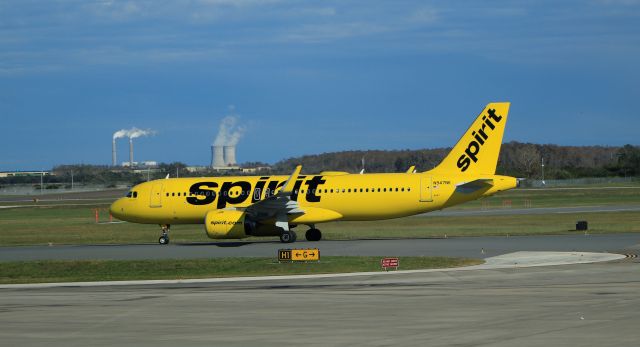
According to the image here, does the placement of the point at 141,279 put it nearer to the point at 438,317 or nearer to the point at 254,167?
the point at 438,317

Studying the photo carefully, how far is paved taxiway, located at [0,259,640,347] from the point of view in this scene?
18438mm

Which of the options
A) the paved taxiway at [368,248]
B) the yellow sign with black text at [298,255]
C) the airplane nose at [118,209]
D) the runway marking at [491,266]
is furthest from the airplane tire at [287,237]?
the runway marking at [491,266]

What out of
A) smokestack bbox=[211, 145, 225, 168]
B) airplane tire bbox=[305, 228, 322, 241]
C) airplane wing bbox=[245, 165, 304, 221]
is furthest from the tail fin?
smokestack bbox=[211, 145, 225, 168]

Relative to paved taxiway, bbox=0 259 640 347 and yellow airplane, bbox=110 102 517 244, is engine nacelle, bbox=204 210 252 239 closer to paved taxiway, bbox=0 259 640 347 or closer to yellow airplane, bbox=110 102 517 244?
yellow airplane, bbox=110 102 517 244

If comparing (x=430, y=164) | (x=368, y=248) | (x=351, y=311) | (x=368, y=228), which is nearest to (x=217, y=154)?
(x=430, y=164)

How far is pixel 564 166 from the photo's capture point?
179500 mm

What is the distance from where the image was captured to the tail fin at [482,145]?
46812mm

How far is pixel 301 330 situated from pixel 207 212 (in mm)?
30396

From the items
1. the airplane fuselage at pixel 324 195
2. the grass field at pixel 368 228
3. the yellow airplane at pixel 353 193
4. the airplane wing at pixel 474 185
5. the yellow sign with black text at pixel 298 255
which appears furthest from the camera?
the grass field at pixel 368 228

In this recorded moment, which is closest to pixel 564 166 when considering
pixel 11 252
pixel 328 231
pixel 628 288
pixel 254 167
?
pixel 254 167

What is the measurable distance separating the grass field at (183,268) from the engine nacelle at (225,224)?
8.56 m

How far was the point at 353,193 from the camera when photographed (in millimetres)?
47406

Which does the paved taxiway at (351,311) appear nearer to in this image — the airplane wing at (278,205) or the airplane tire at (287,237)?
the airplane wing at (278,205)

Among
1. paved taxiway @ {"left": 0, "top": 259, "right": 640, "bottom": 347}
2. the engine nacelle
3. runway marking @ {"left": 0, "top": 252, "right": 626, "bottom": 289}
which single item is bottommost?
paved taxiway @ {"left": 0, "top": 259, "right": 640, "bottom": 347}
